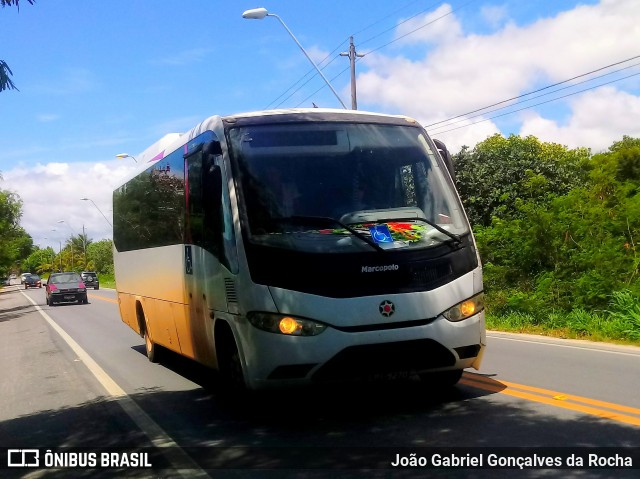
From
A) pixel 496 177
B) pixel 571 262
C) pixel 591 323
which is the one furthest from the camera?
pixel 496 177

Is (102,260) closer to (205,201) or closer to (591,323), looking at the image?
(591,323)

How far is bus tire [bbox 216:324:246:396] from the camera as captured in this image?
6.58 m

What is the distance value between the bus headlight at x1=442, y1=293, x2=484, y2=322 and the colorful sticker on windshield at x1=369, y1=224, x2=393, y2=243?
0.86m

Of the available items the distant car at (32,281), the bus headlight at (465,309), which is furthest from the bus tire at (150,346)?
the distant car at (32,281)

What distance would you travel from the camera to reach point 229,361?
6.84 metres

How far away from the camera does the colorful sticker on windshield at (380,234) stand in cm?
616

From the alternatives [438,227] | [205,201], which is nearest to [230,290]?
[205,201]

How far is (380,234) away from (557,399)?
2592mm

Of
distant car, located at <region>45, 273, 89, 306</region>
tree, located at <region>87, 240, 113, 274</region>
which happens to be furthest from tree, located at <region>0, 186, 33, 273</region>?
tree, located at <region>87, 240, 113, 274</region>

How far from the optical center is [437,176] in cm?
701

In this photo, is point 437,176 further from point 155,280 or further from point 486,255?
point 486,255

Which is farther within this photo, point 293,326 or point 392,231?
point 392,231

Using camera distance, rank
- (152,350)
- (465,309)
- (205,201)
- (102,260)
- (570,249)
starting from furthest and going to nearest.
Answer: (102,260) < (570,249) < (152,350) < (205,201) < (465,309)

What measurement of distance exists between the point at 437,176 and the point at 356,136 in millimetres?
936
